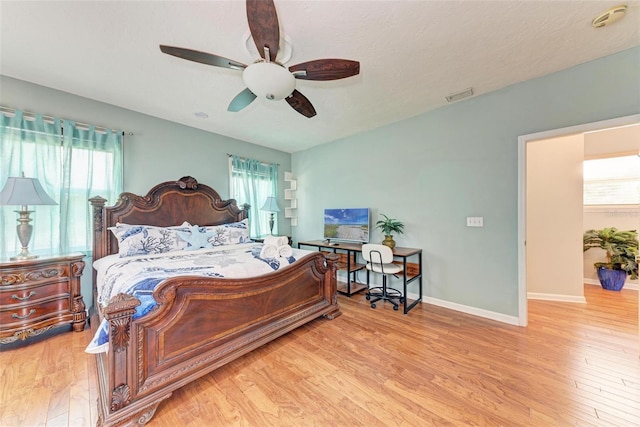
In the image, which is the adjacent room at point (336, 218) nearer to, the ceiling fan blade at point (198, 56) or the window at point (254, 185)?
the ceiling fan blade at point (198, 56)

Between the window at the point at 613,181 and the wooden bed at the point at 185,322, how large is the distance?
190 inches

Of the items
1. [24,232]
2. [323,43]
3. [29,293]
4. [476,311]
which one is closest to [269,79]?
[323,43]

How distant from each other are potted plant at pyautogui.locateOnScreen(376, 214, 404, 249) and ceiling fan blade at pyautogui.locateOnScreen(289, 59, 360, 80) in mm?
2200

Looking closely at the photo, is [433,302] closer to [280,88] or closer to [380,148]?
[380,148]

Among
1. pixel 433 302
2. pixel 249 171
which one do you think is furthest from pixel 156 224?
pixel 433 302

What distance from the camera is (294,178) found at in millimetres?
5191

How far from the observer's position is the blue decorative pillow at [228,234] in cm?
327

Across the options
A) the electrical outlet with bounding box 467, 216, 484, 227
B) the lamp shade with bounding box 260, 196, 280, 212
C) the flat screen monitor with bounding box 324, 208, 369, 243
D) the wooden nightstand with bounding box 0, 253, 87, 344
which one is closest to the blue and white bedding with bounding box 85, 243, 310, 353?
the wooden nightstand with bounding box 0, 253, 87, 344

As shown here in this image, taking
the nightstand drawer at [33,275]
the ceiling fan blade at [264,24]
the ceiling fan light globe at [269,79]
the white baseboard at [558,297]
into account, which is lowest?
the white baseboard at [558,297]

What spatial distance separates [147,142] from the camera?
3.29 metres

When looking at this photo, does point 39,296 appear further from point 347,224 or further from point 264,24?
point 347,224

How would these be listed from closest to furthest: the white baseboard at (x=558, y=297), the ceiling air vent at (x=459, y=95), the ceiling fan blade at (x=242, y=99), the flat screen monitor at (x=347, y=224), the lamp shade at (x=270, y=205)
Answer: the ceiling fan blade at (x=242, y=99), the ceiling air vent at (x=459, y=95), the white baseboard at (x=558, y=297), the flat screen monitor at (x=347, y=224), the lamp shade at (x=270, y=205)

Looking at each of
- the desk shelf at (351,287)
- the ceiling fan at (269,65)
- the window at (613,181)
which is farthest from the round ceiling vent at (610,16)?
the desk shelf at (351,287)

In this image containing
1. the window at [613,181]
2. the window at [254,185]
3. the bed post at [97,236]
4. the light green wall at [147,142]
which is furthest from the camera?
the window at [254,185]
